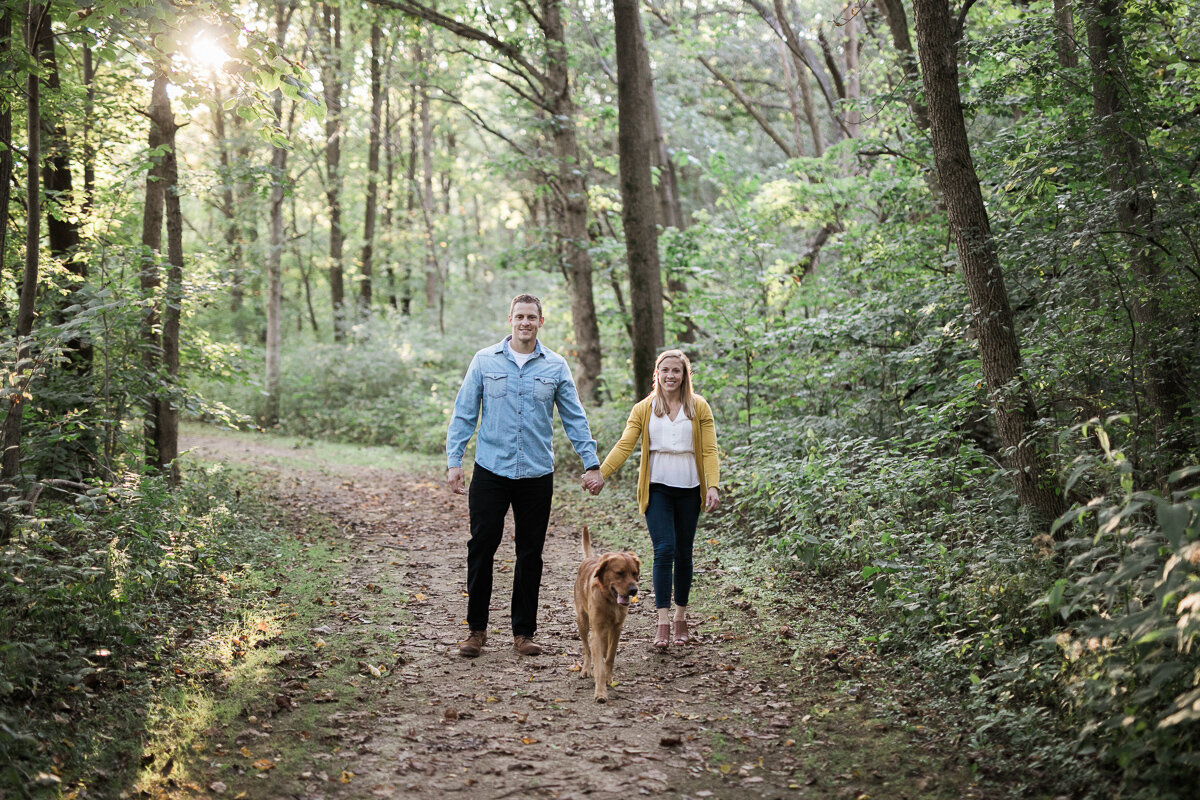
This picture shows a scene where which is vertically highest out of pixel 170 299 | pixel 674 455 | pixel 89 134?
pixel 89 134

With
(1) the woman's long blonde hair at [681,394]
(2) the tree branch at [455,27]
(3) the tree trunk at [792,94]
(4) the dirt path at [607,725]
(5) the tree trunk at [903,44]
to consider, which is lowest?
(4) the dirt path at [607,725]

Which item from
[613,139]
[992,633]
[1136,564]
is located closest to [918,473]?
[992,633]

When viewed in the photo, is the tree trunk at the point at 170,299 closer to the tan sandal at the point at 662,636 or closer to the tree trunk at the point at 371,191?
the tan sandal at the point at 662,636

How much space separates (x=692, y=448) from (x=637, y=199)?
23.2ft

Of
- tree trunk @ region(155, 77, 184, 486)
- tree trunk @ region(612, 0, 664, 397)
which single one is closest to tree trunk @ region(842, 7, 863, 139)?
tree trunk @ region(612, 0, 664, 397)

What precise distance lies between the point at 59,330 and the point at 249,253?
58.0ft

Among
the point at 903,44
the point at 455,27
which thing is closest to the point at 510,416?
the point at 903,44

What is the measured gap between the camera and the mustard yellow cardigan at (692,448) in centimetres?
632

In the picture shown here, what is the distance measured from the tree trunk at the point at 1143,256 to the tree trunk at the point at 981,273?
787mm

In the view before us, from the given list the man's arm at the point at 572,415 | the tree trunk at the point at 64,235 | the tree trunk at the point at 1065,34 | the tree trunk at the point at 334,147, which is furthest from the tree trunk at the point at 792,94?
the man's arm at the point at 572,415

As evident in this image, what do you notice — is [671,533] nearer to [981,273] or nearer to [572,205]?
[981,273]

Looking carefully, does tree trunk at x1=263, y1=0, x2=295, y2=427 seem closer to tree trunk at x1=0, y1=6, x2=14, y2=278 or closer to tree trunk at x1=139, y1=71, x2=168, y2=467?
tree trunk at x1=139, y1=71, x2=168, y2=467

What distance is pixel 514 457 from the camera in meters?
6.20

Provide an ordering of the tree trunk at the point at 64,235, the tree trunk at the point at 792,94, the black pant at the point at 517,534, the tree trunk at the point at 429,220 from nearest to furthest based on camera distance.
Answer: the black pant at the point at 517,534, the tree trunk at the point at 64,235, the tree trunk at the point at 792,94, the tree trunk at the point at 429,220
